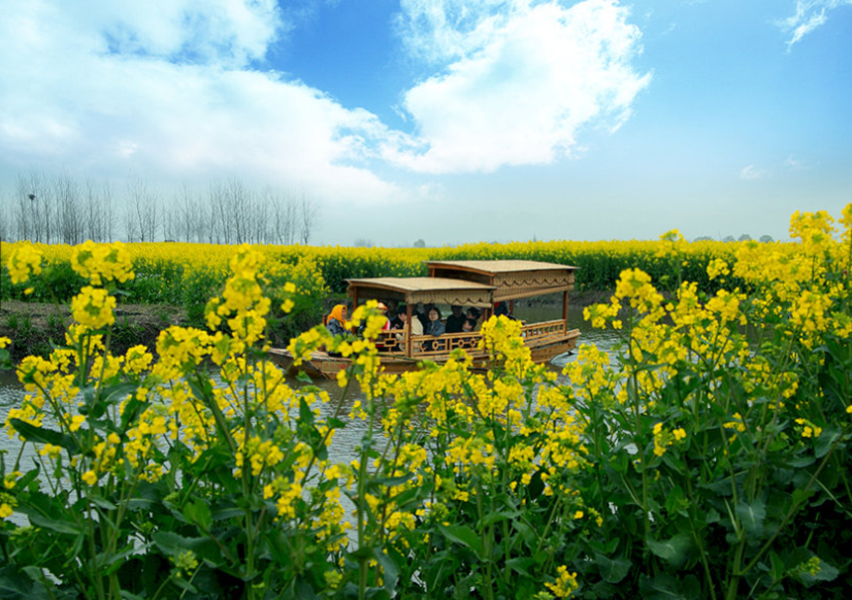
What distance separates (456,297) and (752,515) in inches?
302

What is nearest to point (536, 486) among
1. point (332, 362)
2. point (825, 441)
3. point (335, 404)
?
point (825, 441)

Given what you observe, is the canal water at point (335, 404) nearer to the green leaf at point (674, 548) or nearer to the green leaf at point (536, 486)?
the green leaf at point (536, 486)

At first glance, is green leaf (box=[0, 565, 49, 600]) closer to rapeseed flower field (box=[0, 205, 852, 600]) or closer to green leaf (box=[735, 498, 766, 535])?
rapeseed flower field (box=[0, 205, 852, 600])

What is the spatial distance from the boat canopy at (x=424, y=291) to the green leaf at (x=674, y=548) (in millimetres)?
6973

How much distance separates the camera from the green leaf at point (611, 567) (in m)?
1.89

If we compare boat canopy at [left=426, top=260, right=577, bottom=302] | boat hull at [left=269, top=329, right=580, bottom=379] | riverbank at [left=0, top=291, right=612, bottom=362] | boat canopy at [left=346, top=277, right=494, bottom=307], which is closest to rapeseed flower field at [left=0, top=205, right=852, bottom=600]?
boat hull at [left=269, top=329, right=580, bottom=379]

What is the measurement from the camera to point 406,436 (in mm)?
1774

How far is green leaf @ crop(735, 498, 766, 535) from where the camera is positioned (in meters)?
1.79

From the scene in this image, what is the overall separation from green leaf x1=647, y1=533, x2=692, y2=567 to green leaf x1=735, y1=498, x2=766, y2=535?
0.58ft

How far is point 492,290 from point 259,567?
856cm

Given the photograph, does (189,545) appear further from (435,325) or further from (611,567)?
(435,325)

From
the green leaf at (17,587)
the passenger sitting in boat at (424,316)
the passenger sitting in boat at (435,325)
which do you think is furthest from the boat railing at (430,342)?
the green leaf at (17,587)

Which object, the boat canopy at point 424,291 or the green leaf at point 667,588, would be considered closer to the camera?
the green leaf at point 667,588

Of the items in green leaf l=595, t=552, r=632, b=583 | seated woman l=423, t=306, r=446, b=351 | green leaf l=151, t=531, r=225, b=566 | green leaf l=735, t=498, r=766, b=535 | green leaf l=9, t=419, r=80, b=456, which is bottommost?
seated woman l=423, t=306, r=446, b=351
